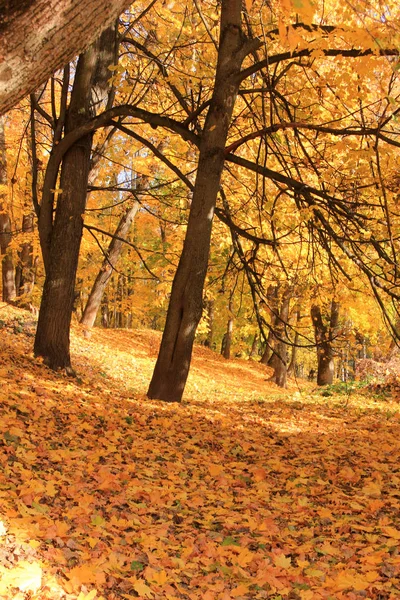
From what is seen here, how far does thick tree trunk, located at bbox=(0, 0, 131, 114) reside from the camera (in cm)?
207

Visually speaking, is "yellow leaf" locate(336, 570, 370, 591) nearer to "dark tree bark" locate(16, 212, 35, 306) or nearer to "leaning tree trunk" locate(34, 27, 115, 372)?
"leaning tree trunk" locate(34, 27, 115, 372)

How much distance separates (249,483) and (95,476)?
4.52 feet

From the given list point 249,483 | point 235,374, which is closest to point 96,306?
point 235,374

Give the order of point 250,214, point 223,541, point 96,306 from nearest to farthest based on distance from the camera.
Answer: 1. point 223,541
2. point 250,214
3. point 96,306

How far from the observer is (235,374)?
1867cm

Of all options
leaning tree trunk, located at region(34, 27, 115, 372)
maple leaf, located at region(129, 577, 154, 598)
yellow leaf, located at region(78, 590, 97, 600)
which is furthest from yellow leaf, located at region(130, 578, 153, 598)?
leaning tree trunk, located at region(34, 27, 115, 372)

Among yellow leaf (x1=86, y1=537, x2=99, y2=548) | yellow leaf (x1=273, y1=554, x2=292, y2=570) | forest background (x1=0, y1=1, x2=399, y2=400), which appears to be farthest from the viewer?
forest background (x1=0, y1=1, x2=399, y2=400)

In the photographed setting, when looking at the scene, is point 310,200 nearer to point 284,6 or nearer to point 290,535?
point 290,535

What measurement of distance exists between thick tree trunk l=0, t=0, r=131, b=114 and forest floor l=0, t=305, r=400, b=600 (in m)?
2.10

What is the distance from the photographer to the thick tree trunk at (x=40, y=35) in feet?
6.79

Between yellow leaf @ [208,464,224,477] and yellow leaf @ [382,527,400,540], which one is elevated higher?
yellow leaf @ [382,527,400,540]

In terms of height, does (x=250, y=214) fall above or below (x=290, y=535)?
above

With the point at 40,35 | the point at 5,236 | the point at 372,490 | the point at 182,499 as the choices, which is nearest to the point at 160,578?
the point at 182,499

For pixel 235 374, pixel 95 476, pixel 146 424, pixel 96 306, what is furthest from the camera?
pixel 235 374
